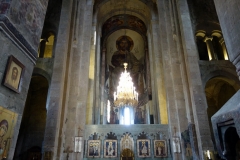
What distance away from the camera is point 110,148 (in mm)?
10742

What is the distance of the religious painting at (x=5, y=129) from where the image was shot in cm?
434

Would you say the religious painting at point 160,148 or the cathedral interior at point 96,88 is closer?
the cathedral interior at point 96,88

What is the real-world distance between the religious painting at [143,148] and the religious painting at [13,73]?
7.83 meters

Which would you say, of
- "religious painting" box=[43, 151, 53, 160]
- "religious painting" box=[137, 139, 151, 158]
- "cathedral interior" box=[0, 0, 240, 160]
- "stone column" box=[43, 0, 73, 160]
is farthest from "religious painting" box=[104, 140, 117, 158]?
"religious painting" box=[43, 151, 53, 160]

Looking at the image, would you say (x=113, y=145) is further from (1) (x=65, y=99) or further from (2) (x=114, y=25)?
(2) (x=114, y=25)

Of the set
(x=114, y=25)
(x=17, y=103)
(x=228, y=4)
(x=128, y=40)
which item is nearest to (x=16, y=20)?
(x=17, y=103)

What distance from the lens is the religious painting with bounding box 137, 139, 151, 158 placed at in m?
10.6

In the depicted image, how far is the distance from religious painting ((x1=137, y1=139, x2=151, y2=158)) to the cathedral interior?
0.06 metres

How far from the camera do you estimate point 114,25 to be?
22172 mm

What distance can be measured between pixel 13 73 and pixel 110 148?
7522mm

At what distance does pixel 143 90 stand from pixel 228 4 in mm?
17088

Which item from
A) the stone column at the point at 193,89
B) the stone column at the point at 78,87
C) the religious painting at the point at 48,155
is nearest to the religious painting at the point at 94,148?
the stone column at the point at 78,87

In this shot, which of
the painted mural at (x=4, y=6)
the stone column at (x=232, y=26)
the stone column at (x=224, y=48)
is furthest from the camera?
the stone column at (x=224, y=48)

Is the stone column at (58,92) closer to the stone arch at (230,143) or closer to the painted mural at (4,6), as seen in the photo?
the painted mural at (4,6)
